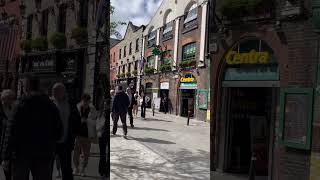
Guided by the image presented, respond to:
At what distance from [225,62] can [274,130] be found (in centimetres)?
28

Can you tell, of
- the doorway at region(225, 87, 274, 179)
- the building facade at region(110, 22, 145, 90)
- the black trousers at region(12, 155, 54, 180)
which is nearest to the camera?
the doorway at region(225, 87, 274, 179)

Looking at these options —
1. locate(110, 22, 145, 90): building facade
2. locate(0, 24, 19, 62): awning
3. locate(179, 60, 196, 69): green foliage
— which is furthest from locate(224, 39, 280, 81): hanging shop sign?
locate(0, 24, 19, 62): awning

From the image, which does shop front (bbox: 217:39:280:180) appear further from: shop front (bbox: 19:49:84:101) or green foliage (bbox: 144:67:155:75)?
shop front (bbox: 19:49:84:101)

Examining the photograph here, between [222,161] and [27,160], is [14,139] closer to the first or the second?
[27,160]

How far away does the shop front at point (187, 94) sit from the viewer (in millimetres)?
1477

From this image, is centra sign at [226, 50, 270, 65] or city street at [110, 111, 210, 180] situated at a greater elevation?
centra sign at [226, 50, 270, 65]

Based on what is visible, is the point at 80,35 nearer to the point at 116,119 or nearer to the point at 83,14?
the point at 83,14

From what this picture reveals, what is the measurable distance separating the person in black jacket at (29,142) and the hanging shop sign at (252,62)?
1404mm

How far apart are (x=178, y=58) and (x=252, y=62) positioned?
0.45 metres

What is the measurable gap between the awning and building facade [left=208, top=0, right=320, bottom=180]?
1110mm

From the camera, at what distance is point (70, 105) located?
185cm

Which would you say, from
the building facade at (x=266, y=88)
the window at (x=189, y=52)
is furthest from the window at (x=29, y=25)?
the building facade at (x=266, y=88)

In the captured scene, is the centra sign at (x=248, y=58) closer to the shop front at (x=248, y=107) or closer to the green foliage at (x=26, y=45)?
the shop front at (x=248, y=107)

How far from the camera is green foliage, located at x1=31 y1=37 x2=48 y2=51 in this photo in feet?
5.95
